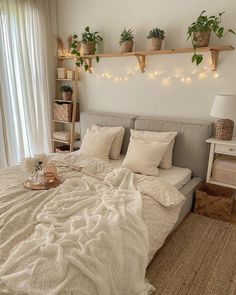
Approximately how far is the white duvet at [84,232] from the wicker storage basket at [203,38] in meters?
1.54

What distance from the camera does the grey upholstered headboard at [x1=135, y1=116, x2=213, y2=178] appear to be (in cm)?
259

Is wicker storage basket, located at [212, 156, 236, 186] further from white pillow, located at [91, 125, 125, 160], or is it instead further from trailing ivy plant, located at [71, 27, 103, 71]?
trailing ivy plant, located at [71, 27, 103, 71]

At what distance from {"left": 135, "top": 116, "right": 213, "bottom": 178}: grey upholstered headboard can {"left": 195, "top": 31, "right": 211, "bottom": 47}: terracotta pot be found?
0.83 m

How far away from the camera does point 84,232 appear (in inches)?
53.7

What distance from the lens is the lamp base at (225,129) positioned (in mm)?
2434

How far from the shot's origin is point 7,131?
3.25 m

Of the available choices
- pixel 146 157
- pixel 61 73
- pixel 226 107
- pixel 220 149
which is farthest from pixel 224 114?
A: pixel 61 73

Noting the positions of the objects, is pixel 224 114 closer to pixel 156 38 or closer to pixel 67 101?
pixel 156 38

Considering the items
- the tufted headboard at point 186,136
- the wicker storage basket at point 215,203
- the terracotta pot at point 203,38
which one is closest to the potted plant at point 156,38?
the terracotta pot at point 203,38

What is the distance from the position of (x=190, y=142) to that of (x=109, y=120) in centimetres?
115

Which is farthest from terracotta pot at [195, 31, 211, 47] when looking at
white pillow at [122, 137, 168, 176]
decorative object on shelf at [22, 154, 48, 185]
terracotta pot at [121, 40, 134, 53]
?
decorative object on shelf at [22, 154, 48, 185]

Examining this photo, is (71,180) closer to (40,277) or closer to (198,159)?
(40,277)

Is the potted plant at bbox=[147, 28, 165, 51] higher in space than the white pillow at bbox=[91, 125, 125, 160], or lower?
higher

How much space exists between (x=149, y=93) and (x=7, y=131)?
2.02m
